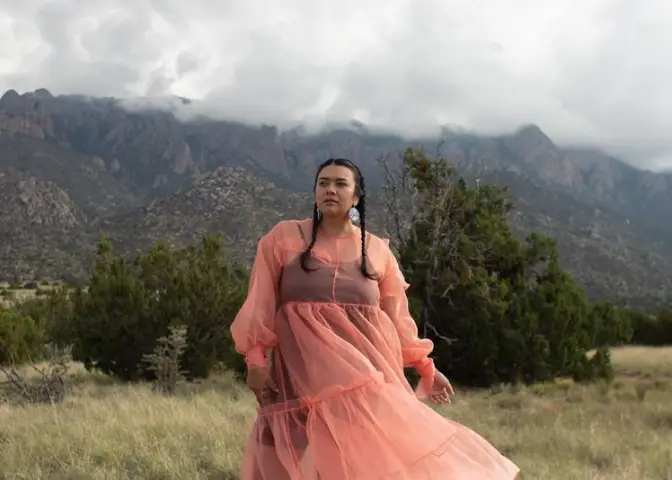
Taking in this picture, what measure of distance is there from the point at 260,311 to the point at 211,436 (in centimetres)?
319

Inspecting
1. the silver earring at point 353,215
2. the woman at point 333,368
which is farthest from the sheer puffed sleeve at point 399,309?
the silver earring at point 353,215

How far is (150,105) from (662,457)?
467ft

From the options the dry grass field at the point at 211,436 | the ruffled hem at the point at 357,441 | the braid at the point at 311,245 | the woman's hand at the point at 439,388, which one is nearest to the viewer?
the ruffled hem at the point at 357,441

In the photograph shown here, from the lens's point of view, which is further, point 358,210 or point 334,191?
point 358,210

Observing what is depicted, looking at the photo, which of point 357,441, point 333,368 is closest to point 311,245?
point 333,368

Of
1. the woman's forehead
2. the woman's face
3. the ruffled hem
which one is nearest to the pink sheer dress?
the ruffled hem

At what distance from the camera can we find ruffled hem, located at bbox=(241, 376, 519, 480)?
277 cm

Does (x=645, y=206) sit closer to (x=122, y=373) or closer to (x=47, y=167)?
(x=47, y=167)

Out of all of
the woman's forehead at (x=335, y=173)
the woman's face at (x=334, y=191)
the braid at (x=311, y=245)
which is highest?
the woman's forehead at (x=335, y=173)

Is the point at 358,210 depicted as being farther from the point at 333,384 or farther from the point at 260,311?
the point at 333,384

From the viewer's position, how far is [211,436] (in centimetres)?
578

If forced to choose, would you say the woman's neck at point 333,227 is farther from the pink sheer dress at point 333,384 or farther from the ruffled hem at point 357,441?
the ruffled hem at point 357,441

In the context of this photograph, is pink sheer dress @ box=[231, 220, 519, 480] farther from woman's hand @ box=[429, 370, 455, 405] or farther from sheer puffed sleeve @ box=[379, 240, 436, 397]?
woman's hand @ box=[429, 370, 455, 405]

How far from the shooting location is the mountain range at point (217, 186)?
160ft
